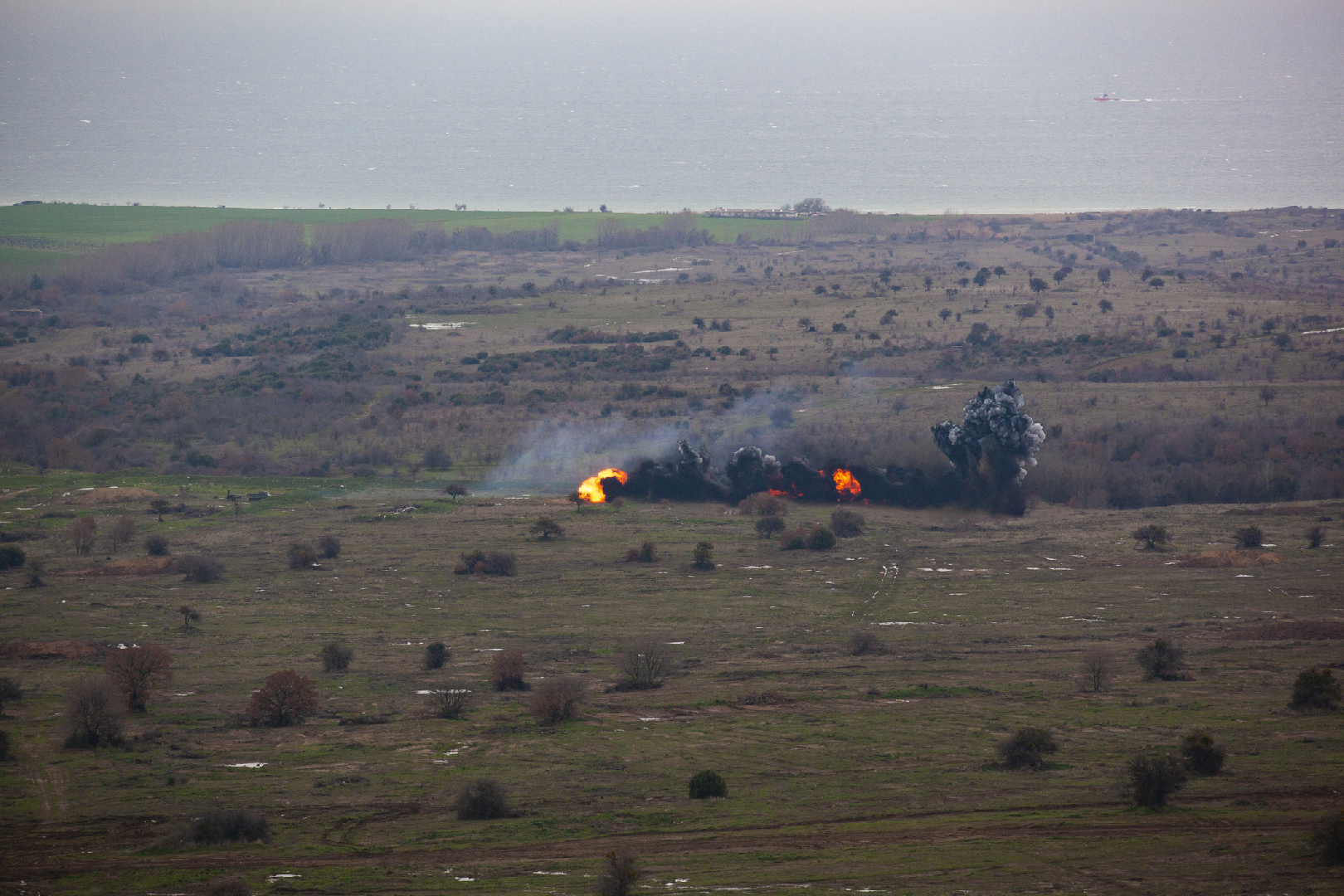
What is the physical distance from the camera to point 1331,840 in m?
22.6

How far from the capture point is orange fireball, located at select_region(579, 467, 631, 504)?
227 feet

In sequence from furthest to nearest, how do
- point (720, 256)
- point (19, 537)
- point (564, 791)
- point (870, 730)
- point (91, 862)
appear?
1. point (720, 256)
2. point (19, 537)
3. point (870, 730)
4. point (564, 791)
5. point (91, 862)

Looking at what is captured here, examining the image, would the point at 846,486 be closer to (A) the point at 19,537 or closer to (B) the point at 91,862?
(A) the point at 19,537

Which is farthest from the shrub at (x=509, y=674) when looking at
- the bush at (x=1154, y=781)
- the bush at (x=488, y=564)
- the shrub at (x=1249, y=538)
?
the shrub at (x=1249, y=538)

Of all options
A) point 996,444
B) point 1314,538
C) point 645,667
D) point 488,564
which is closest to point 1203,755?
point 645,667

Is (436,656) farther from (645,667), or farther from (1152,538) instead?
(1152,538)

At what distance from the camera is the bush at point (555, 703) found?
35.0 m

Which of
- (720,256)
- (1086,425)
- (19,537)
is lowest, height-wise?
(19,537)

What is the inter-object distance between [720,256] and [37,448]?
308 ft

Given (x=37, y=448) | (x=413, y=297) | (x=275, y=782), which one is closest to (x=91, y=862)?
(x=275, y=782)

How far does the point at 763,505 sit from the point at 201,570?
2553cm

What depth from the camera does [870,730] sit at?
33719 millimetres

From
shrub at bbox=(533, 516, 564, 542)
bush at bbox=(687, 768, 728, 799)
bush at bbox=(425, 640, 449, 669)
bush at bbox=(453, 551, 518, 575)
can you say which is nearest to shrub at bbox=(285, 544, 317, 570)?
bush at bbox=(453, 551, 518, 575)

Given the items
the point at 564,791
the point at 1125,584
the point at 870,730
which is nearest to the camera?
the point at 564,791
